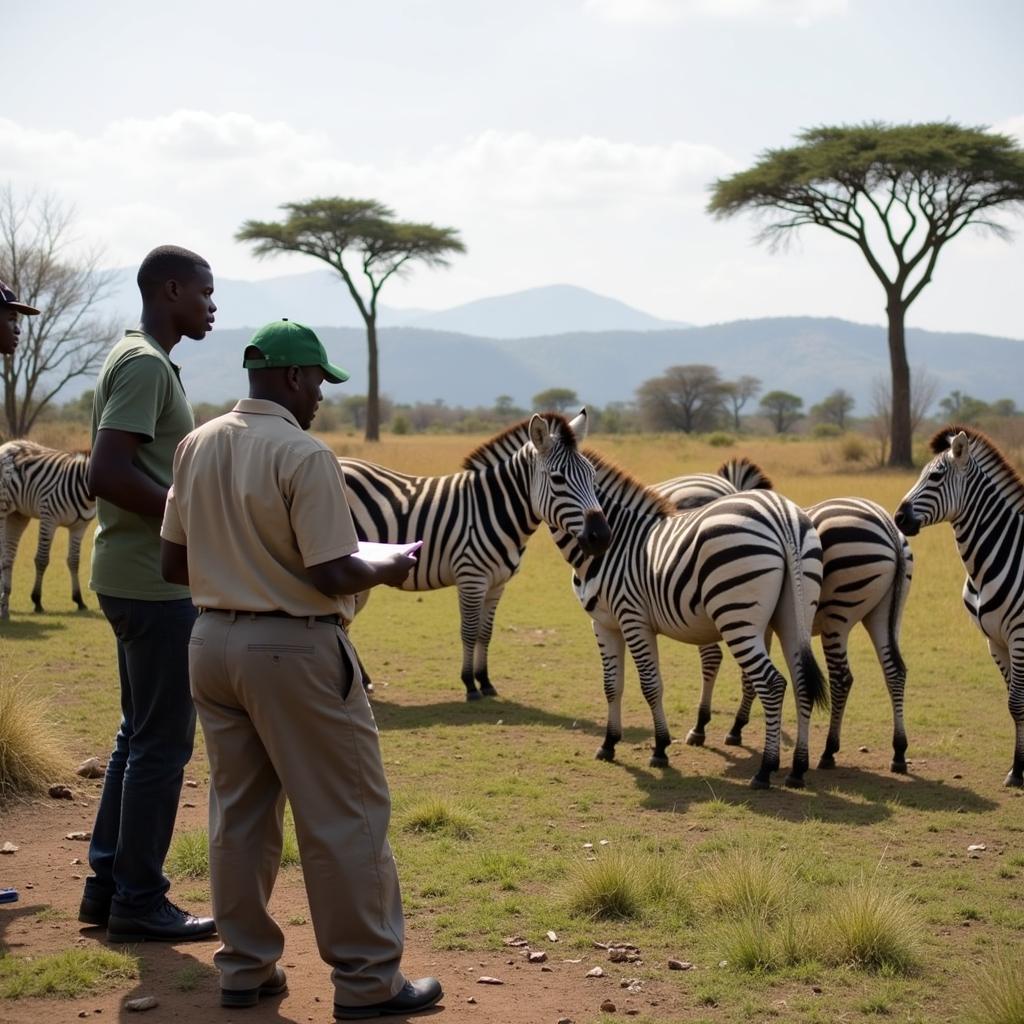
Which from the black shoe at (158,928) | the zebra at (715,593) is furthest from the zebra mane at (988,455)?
the black shoe at (158,928)

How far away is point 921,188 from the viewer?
32750mm

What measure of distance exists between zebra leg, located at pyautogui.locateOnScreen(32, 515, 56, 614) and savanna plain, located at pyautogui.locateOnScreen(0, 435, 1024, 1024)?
9.70 feet

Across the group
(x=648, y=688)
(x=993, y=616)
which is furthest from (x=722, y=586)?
(x=993, y=616)

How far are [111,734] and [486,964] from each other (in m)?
4.68

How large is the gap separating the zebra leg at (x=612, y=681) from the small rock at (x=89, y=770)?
315 centimetres

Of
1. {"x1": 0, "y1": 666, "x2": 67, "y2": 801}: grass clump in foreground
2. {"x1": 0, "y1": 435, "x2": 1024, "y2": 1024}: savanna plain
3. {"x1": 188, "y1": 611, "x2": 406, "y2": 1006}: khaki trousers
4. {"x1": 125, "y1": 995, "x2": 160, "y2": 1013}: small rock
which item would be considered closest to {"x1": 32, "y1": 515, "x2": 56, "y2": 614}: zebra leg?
{"x1": 0, "y1": 435, "x2": 1024, "y2": 1024}: savanna plain

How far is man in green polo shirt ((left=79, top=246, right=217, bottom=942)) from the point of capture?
429 centimetres

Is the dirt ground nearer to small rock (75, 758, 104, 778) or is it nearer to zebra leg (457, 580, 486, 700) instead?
small rock (75, 758, 104, 778)

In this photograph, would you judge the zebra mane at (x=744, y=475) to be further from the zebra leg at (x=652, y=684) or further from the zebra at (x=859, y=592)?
the zebra leg at (x=652, y=684)

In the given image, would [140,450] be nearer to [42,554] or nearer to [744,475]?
[744,475]

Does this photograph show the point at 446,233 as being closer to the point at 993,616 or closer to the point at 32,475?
the point at 32,475

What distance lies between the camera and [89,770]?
7.15 meters

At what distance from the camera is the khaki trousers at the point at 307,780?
362 cm

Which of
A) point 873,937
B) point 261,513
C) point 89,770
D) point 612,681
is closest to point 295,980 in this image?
point 261,513
